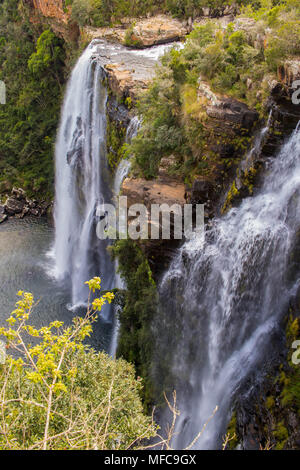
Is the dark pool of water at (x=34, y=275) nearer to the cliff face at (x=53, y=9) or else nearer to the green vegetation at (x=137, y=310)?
the green vegetation at (x=137, y=310)

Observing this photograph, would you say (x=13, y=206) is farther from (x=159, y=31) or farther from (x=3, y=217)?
(x=159, y=31)

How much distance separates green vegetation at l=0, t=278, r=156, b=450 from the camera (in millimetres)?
5742

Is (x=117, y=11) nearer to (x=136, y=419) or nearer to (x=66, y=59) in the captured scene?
(x=66, y=59)

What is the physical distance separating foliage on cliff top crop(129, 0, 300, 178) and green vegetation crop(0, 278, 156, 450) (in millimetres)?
6437

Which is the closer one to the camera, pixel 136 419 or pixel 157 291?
pixel 136 419

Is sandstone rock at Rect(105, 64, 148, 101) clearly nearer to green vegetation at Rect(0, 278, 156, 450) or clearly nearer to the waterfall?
the waterfall

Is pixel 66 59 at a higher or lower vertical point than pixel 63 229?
higher

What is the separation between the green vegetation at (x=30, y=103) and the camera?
1143 inches

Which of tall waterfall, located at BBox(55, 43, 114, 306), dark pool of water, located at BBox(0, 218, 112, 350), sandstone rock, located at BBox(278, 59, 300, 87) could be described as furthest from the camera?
tall waterfall, located at BBox(55, 43, 114, 306)

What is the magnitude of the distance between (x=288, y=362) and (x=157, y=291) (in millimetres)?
5553

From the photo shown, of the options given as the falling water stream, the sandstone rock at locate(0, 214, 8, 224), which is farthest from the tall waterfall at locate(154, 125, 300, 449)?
the sandstone rock at locate(0, 214, 8, 224)

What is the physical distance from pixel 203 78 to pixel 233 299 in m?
7.22

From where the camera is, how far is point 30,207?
2808cm

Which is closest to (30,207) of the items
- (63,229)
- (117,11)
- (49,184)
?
(49,184)
